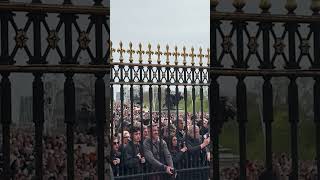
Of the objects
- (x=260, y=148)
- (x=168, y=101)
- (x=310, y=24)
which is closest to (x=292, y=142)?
(x=260, y=148)

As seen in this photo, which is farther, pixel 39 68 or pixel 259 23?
pixel 259 23

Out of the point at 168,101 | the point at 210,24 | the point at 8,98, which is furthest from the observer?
the point at 168,101

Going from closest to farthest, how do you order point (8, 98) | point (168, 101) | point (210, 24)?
point (8, 98) < point (210, 24) < point (168, 101)

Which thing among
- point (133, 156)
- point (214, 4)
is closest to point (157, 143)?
point (133, 156)

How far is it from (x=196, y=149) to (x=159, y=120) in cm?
97

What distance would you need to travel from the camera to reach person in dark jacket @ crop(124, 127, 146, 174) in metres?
7.84

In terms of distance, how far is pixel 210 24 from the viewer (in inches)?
190

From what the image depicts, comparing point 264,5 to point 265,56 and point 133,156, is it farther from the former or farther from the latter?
point 133,156

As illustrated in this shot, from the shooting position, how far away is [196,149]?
8672 millimetres

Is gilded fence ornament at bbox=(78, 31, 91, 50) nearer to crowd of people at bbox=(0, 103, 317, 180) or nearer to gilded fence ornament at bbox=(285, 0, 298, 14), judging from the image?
gilded fence ornament at bbox=(285, 0, 298, 14)

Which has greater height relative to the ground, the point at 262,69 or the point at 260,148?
the point at 262,69

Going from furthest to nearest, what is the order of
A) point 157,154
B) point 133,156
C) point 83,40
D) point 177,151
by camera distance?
point 177,151 < point 157,154 < point 133,156 < point 83,40

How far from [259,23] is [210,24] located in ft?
1.34

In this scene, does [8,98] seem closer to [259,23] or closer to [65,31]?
[65,31]
